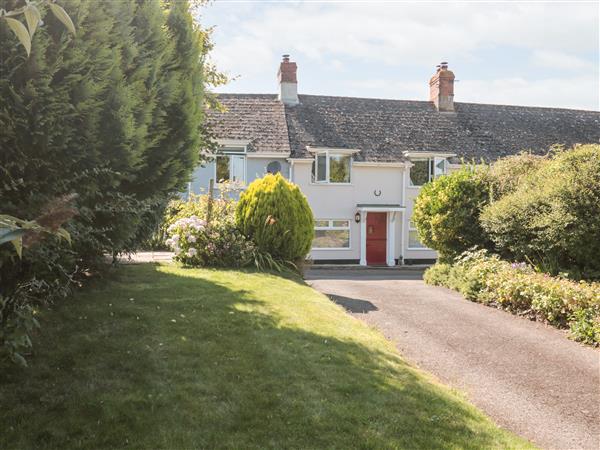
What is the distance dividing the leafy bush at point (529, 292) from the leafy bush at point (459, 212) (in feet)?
2.36

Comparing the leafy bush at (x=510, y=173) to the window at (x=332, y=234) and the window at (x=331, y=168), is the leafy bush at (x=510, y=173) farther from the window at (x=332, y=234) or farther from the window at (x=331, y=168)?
the window at (x=332, y=234)

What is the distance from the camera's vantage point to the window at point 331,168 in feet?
86.8

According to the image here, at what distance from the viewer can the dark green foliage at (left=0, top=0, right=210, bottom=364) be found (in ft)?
16.2

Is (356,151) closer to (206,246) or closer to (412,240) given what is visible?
(412,240)

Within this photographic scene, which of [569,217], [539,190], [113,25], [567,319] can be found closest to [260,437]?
[113,25]

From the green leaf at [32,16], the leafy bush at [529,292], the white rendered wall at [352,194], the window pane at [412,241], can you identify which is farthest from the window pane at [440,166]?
the green leaf at [32,16]

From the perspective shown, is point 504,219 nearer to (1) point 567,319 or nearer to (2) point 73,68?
(1) point 567,319

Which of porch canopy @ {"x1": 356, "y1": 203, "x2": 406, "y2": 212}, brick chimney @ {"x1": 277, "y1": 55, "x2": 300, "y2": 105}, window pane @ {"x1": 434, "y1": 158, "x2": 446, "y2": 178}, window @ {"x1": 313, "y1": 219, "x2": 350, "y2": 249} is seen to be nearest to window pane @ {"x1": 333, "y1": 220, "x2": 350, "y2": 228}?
window @ {"x1": 313, "y1": 219, "x2": 350, "y2": 249}

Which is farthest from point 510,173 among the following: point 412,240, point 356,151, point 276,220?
point 412,240

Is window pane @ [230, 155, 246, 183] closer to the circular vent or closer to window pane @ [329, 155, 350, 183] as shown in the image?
the circular vent

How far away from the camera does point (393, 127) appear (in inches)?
1141

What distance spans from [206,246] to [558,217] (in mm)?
8274

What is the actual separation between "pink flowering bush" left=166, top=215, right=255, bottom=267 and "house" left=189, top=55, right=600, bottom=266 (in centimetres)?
1182

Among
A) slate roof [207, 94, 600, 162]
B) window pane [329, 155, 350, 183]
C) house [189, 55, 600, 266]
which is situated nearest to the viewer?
house [189, 55, 600, 266]
